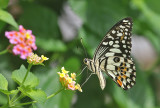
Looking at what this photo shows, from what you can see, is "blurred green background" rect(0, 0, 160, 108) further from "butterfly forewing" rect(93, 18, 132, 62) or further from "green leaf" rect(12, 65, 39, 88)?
"green leaf" rect(12, 65, 39, 88)

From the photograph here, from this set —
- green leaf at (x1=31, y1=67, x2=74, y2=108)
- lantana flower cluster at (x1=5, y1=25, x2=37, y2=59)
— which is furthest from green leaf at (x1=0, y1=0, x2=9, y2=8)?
green leaf at (x1=31, y1=67, x2=74, y2=108)

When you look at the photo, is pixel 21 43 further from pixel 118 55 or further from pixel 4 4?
pixel 118 55

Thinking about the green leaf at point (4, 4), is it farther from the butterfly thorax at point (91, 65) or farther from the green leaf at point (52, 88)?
the green leaf at point (52, 88)

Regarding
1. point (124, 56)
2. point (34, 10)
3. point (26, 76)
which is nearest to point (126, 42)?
point (124, 56)

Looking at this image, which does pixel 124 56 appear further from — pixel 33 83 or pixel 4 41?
pixel 4 41

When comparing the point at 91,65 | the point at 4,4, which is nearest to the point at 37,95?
the point at 91,65
